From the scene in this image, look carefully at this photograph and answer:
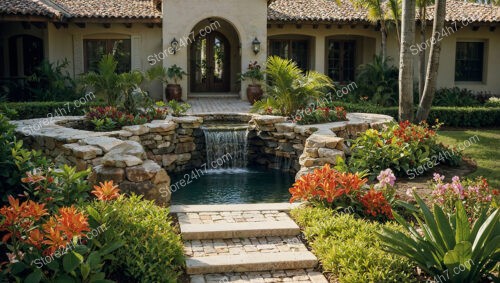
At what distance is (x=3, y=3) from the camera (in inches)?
627

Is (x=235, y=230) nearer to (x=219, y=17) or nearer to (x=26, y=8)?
(x=26, y=8)

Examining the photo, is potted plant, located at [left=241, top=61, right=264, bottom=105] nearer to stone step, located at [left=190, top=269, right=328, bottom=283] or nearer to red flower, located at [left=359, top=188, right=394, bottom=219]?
red flower, located at [left=359, top=188, right=394, bottom=219]

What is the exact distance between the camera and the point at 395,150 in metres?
9.66

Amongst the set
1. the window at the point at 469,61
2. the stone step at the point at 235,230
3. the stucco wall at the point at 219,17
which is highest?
the stucco wall at the point at 219,17

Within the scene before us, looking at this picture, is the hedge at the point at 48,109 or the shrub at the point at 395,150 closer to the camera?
the shrub at the point at 395,150

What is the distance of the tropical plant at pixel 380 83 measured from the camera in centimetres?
1825

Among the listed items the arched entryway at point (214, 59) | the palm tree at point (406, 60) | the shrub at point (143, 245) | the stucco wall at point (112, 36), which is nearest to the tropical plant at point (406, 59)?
the palm tree at point (406, 60)

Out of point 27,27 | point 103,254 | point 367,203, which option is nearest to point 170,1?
point 27,27

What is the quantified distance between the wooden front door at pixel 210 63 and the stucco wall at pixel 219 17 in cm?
246

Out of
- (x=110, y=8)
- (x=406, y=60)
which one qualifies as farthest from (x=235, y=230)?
(x=110, y=8)

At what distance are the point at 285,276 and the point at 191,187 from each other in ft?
18.4

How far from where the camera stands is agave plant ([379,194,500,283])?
16.1 feet
